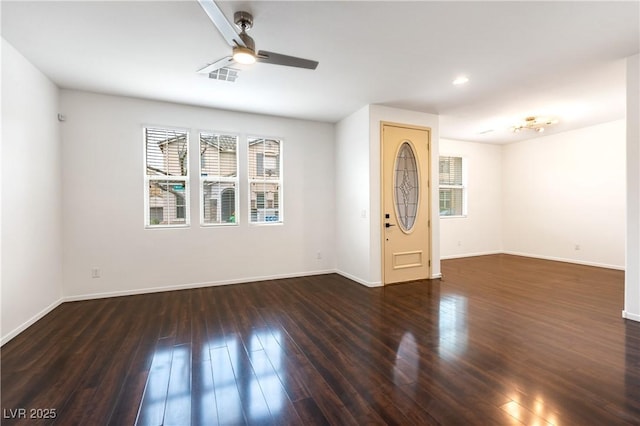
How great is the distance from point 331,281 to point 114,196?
3.57 meters

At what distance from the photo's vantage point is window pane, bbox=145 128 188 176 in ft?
14.4

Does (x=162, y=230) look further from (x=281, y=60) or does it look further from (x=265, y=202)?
(x=281, y=60)

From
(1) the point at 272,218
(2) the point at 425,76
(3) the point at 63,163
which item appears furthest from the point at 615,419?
(3) the point at 63,163

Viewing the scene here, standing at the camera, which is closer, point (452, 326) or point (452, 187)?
point (452, 326)

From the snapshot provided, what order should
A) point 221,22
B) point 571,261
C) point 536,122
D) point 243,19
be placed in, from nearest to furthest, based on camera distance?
point 221,22 < point 243,19 < point 536,122 < point 571,261

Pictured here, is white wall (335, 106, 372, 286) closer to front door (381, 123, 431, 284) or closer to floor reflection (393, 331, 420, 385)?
front door (381, 123, 431, 284)

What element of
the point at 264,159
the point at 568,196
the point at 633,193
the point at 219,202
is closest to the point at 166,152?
the point at 219,202

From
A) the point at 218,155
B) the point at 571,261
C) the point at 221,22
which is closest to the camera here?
the point at 221,22

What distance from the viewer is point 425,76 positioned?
3.54 m

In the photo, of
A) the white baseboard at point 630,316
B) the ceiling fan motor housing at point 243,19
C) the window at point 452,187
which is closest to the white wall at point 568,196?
the window at point 452,187

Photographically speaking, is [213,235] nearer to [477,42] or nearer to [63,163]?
[63,163]

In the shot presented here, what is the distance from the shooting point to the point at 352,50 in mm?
2926

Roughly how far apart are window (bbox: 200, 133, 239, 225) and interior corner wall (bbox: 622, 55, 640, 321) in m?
5.11

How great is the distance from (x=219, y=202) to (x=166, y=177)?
0.87 metres
